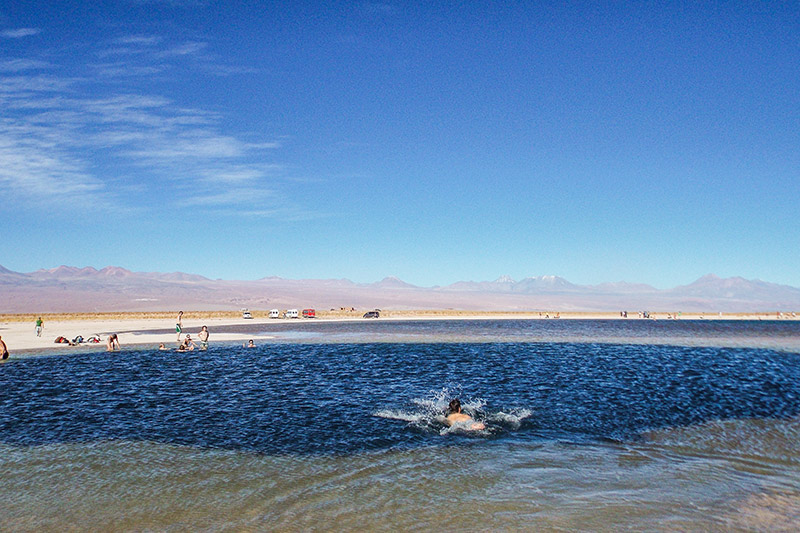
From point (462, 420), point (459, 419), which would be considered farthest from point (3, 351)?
point (462, 420)

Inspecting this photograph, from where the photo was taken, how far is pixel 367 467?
590 inches

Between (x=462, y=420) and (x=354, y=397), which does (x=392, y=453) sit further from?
(x=354, y=397)

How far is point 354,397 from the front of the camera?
26484 mm

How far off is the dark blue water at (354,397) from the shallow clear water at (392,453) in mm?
158

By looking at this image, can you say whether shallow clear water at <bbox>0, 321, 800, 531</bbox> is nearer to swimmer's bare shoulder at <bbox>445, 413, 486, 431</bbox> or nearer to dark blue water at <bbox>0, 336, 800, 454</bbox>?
dark blue water at <bbox>0, 336, 800, 454</bbox>

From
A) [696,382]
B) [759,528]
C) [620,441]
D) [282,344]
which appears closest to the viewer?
[759,528]

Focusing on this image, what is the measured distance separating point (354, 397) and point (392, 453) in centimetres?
1027

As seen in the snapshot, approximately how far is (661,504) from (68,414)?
22436 millimetres

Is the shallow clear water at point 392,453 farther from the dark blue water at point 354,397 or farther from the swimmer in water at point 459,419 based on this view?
the swimmer in water at point 459,419

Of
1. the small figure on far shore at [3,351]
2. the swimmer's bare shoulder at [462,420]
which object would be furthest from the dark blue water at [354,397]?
the small figure on far shore at [3,351]

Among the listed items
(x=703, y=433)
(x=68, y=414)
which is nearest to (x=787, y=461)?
(x=703, y=433)

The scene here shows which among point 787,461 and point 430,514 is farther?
point 787,461

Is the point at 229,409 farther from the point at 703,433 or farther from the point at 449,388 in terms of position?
the point at 703,433

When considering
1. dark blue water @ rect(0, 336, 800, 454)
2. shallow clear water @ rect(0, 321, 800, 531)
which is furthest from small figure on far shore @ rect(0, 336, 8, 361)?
shallow clear water @ rect(0, 321, 800, 531)
